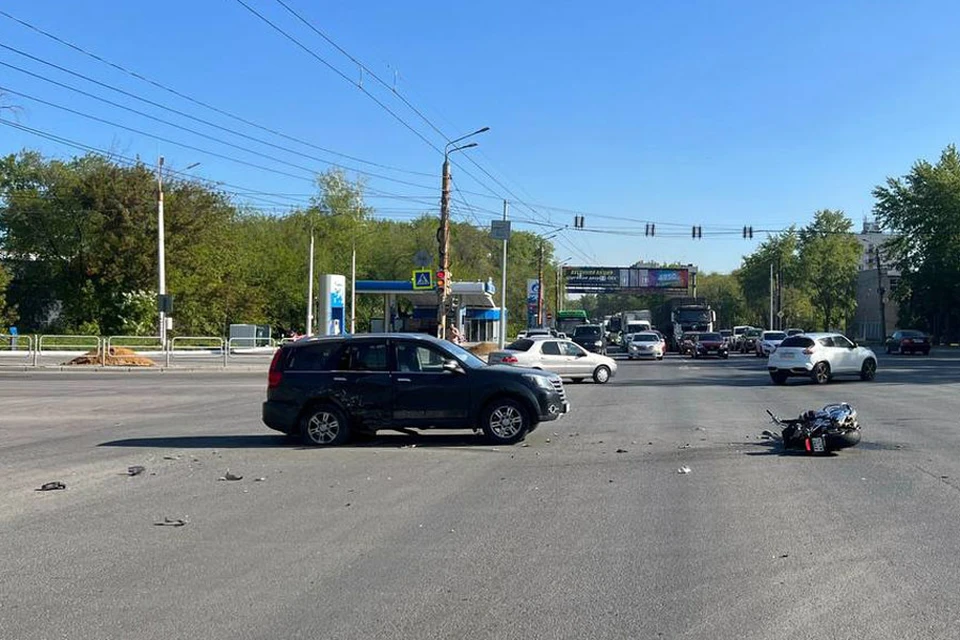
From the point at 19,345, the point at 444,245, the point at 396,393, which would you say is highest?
the point at 444,245

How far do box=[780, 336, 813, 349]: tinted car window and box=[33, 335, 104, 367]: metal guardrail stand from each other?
26.9 metres

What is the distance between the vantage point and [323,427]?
13.9 m

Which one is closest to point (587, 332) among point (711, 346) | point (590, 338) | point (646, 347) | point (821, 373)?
point (590, 338)

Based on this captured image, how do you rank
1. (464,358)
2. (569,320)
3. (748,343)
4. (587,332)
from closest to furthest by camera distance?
(464,358)
(587,332)
(748,343)
(569,320)

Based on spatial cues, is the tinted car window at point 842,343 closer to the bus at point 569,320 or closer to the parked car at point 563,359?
the parked car at point 563,359

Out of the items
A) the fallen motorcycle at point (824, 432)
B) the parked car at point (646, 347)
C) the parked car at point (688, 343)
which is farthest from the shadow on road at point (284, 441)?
the parked car at point (688, 343)

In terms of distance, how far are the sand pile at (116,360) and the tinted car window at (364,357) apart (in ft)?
87.8

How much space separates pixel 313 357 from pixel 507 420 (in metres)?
3.05

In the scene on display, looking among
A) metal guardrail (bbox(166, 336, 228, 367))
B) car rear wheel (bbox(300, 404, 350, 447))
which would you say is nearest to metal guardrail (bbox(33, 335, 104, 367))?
metal guardrail (bbox(166, 336, 228, 367))

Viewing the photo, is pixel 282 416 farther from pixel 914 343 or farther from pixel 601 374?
pixel 914 343

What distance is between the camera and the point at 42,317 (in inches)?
2640

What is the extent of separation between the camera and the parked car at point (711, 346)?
169 ft

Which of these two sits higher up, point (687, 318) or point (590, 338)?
point (687, 318)

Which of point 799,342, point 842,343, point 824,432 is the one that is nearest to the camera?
point 824,432
